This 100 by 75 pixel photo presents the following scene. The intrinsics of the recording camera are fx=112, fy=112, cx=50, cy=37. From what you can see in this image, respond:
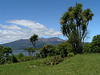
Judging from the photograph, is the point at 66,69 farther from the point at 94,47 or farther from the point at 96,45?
the point at 96,45

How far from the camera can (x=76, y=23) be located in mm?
28984

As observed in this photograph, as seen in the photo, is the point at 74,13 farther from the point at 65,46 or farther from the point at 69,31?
the point at 65,46

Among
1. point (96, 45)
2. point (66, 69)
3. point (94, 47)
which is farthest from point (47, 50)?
point (66, 69)

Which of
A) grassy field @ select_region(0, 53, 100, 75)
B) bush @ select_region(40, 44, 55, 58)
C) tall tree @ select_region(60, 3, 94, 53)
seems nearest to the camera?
grassy field @ select_region(0, 53, 100, 75)

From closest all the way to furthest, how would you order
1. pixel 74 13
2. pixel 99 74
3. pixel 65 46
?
pixel 99 74, pixel 74 13, pixel 65 46

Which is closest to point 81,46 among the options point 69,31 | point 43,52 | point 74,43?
point 74,43

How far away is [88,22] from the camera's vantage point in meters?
28.3

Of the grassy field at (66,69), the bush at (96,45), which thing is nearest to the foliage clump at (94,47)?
the bush at (96,45)

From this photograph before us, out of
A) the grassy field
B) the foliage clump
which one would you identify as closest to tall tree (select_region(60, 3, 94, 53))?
the foliage clump

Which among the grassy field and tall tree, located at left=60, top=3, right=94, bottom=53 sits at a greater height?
tall tree, located at left=60, top=3, right=94, bottom=53

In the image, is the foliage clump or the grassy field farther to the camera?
the foliage clump

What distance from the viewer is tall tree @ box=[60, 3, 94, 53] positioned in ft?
91.5

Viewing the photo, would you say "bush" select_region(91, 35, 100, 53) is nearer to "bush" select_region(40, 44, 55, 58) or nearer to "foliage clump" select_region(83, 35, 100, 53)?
"foliage clump" select_region(83, 35, 100, 53)

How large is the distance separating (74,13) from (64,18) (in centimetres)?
321
